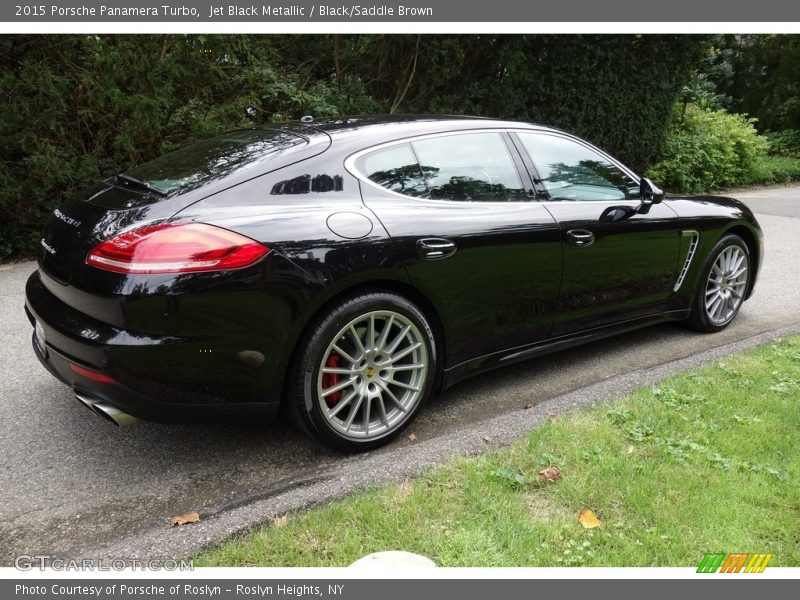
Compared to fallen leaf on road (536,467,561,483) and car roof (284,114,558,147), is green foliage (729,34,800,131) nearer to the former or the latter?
car roof (284,114,558,147)

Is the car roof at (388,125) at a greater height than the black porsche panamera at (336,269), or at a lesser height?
greater

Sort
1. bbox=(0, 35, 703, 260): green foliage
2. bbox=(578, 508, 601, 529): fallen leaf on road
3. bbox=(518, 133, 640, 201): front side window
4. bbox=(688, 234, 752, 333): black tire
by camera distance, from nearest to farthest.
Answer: bbox=(578, 508, 601, 529): fallen leaf on road
bbox=(518, 133, 640, 201): front side window
bbox=(688, 234, 752, 333): black tire
bbox=(0, 35, 703, 260): green foliage

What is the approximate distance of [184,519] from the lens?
262 centimetres

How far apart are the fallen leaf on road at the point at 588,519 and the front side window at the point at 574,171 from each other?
6.22 feet

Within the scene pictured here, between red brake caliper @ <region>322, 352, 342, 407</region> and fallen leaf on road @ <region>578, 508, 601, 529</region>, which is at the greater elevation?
red brake caliper @ <region>322, 352, 342, 407</region>

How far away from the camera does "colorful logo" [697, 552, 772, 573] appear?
235 centimetres

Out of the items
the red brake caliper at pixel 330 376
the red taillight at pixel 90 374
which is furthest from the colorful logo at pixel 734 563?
the red taillight at pixel 90 374

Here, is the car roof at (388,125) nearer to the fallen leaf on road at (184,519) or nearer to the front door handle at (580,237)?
the front door handle at (580,237)

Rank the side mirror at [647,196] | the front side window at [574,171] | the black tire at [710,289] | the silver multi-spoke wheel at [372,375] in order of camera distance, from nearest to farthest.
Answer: the silver multi-spoke wheel at [372,375] < the front side window at [574,171] < the side mirror at [647,196] < the black tire at [710,289]

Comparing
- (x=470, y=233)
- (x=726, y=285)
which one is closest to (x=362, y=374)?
(x=470, y=233)

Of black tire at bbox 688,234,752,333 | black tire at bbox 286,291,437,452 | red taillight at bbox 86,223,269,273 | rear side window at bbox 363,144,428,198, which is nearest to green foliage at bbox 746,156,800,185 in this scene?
black tire at bbox 688,234,752,333

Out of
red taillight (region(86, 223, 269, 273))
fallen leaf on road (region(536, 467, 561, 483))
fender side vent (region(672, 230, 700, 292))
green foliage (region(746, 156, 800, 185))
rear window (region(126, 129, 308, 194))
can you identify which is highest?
rear window (region(126, 129, 308, 194))

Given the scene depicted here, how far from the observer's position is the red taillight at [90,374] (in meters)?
2.69

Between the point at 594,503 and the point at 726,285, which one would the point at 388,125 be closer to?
Answer: the point at 594,503
